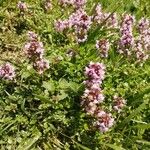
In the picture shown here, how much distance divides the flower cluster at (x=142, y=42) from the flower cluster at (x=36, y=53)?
1279 mm

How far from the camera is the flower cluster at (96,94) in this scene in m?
4.36

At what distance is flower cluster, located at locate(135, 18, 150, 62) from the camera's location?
17.7ft

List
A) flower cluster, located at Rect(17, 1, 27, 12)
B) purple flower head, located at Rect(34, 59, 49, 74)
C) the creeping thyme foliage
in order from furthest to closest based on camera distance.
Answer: flower cluster, located at Rect(17, 1, 27, 12) → purple flower head, located at Rect(34, 59, 49, 74) → the creeping thyme foliage

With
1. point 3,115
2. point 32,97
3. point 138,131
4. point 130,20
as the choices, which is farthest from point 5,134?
point 130,20

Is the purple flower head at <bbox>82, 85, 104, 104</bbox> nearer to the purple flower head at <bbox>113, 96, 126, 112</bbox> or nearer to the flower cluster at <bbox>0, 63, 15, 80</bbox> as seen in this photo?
the purple flower head at <bbox>113, 96, 126, 112</bbox>

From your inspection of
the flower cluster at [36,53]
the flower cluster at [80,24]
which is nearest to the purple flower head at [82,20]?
the flower cluster at [80,24]

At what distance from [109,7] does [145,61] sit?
1.27 meters

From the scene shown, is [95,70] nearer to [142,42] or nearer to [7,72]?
[7,72]

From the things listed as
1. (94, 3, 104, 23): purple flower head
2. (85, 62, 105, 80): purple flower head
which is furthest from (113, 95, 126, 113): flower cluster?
Answer: (94, 3, 104, 23): purple flower head

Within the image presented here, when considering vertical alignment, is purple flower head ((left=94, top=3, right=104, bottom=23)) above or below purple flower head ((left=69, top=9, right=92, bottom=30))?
above

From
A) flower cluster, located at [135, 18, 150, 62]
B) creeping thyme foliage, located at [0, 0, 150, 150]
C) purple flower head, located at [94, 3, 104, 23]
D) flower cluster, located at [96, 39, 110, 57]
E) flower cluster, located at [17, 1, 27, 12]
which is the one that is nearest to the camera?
creeping thyme foliage, located at [0, 0, 150, 150]

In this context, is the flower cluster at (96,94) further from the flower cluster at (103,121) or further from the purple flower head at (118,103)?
the purple flower head at (118,103)

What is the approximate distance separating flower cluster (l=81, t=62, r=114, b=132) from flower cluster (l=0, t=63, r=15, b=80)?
0.80m

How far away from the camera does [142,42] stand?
18.1 feet
